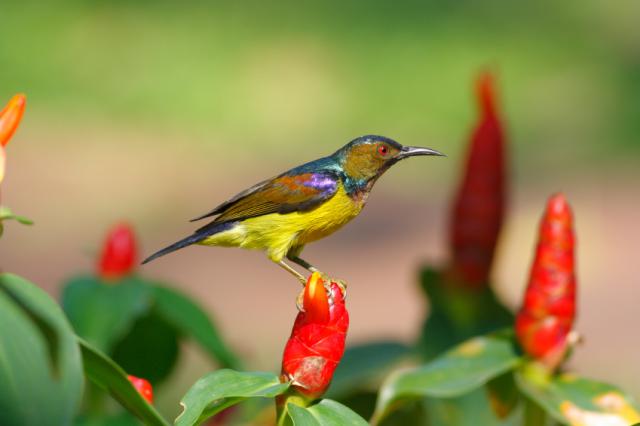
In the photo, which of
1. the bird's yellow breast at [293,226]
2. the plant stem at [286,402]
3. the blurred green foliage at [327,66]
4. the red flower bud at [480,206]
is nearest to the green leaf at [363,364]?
the red flower bud at [480,206]

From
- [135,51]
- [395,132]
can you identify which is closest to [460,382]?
[395,132]

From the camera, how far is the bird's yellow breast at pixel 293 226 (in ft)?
5.70

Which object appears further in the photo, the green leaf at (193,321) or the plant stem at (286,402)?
the green leaf at (193,321)

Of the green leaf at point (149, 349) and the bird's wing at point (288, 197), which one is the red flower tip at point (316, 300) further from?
the green leaf at point (149, 349)

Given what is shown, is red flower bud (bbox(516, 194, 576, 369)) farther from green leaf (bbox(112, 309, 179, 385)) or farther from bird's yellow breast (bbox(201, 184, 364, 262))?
green leaf (bbox(112, 309, 179, 385))

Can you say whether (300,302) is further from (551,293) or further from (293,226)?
(551,293)

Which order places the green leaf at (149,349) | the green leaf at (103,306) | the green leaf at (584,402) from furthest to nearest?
1. the green leaf at (149,349)
2. the green leaf at (103,306)
3. the green leaf at (584,402)

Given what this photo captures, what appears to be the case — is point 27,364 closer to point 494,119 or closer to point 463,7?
point 494,119

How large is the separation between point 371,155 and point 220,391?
0.49m

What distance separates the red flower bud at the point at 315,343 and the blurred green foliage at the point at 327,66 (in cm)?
A: 715

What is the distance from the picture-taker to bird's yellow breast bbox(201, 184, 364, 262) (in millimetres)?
1737

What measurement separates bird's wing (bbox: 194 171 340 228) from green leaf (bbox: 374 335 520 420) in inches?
14.3

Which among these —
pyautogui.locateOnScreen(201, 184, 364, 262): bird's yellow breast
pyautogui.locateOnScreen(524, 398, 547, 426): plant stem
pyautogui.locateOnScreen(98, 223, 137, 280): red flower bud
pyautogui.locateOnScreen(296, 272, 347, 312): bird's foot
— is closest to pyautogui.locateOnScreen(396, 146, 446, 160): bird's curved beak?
pyautogui.locateOnScreen(201, 184, 364, 262): bird's yellow breast

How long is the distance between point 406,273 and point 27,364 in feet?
17.8
